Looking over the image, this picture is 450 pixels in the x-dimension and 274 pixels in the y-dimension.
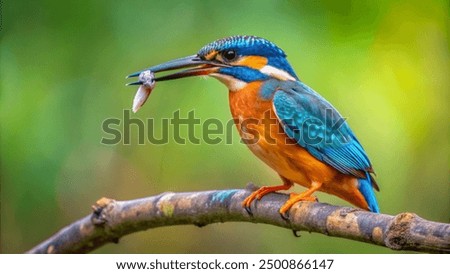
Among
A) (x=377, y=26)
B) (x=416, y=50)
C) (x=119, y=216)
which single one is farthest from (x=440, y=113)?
(x=119, y=216)

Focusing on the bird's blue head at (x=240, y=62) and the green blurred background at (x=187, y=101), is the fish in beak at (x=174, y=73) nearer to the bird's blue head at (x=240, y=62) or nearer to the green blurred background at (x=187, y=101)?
the bird's blue head at (x=240, y=62)

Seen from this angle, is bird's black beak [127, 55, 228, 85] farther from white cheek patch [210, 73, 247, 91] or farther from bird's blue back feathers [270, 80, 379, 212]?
A: bird's blue back feathers [270, 80, 379, 212]

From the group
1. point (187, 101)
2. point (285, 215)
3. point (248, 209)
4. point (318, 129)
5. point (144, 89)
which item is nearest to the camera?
point (285, 215)

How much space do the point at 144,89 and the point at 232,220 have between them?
0.67 meters

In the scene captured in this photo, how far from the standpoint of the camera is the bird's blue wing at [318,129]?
2.59 metres

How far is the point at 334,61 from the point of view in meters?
3.09

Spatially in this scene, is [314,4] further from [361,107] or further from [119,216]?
[119,216]

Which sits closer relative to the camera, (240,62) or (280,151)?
(280,151)

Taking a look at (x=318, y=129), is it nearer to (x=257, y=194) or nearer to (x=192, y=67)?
(x=257, y=194)

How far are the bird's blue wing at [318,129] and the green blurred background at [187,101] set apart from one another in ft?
0.89

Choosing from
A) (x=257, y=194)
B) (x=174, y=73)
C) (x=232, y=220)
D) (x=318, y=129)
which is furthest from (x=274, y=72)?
(x=232, y=220)

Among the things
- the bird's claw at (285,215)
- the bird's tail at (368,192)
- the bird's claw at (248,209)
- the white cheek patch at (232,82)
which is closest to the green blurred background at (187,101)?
the white cheek patch at (232,82)

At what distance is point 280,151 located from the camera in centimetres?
256

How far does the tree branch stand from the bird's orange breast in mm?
133
